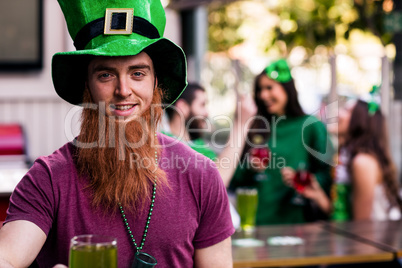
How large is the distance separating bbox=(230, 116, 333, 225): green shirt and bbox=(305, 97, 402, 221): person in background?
134 mm

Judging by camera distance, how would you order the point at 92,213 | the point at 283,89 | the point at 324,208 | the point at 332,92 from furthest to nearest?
the point at 332,92, the point at 283,89, the point at 324,208, the point at 92,213

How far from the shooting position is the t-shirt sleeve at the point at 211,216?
1491 mm

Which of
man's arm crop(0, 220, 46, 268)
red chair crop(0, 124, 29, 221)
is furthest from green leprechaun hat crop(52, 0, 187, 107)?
red chair crop(0, 124, 29, 221)

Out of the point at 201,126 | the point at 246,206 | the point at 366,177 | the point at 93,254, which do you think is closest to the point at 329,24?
the point at 366,177

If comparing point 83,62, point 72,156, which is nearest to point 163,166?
point 72,156

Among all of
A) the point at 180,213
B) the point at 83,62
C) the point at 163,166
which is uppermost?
the point at 83,62

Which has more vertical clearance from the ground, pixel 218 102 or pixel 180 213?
pixel 218 102

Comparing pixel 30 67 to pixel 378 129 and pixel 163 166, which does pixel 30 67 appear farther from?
pixel 163 166

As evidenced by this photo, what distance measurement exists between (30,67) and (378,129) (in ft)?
12.4

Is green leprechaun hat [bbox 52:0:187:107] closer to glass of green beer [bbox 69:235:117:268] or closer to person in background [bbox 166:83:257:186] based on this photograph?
glass of green beer [bbox 69:235:117:268]

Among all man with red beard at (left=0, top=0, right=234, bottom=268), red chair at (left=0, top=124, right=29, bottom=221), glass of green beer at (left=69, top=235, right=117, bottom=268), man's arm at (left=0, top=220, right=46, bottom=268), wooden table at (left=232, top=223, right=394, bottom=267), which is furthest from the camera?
red chair at (left=0, top=124, right=29, bottom=221)

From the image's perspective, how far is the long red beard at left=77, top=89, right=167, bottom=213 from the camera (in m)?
1.45

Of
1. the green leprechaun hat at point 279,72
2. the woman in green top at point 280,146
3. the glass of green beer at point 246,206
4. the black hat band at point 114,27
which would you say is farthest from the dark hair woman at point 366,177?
the black hat band at point 114,27

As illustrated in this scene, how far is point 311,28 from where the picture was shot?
6.53 metres
